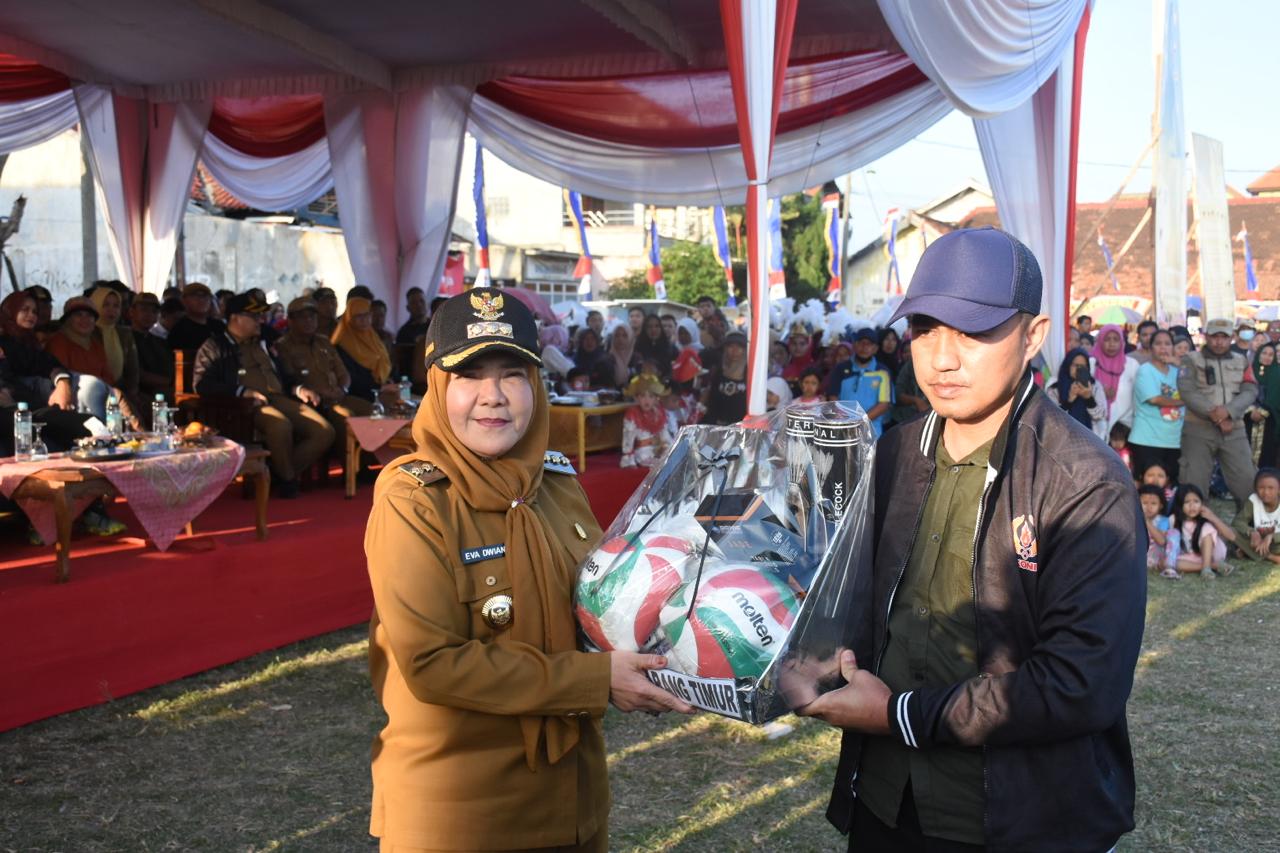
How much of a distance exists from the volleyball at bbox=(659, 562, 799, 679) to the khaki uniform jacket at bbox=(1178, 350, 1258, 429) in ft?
29.5

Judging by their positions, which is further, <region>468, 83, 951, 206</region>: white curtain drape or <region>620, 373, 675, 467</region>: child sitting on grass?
<region>468, 83, 951, 206</region>: white curtain drape

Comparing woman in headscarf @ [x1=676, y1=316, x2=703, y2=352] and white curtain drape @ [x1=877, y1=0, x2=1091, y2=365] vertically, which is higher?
white curtain drape @ [x1=877, y1=0, x2=1091, y2=365]

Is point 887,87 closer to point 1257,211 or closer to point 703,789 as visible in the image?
point 703,789

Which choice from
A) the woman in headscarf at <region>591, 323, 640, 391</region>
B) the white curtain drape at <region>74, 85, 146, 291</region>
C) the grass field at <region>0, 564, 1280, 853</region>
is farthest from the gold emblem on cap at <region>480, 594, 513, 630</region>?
the white curtain drape at <region>74, 85, 146, 291</region>

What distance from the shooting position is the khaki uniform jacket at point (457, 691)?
178 cm

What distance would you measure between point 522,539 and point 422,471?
0.72 feet

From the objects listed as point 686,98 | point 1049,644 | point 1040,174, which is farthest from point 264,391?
point 1049,644

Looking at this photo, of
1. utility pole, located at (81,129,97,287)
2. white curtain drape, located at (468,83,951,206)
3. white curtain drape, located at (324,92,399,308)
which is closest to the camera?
white curtain drape, located at (468,83,951,206)

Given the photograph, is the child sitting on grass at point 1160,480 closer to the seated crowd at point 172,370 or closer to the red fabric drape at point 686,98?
the red fabric drape at point 686,98

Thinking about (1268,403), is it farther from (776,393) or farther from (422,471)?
(422,471)

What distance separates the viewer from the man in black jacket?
156 cm

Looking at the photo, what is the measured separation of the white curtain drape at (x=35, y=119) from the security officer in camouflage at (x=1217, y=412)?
38.7 feet

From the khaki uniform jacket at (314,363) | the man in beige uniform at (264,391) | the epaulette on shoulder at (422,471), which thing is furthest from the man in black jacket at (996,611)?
the khaki uniform jacket at (314,363)

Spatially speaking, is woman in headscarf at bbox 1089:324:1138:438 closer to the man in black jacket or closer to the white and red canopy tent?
the white and red canopy tent
